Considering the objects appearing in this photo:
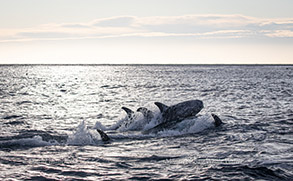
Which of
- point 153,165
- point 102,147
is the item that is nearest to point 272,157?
point 153,165

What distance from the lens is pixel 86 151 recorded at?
41.8ft

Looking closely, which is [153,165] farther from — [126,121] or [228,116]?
[228,116]

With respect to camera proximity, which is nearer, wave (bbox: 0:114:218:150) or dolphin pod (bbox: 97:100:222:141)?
wave (bbox: 0:114:218:150)

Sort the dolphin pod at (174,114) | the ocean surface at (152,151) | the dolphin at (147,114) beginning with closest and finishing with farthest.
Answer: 1. the ocean surface at (152,151)
2. the dolphin pod at (174,114)
3. the dolphin at (147,114)

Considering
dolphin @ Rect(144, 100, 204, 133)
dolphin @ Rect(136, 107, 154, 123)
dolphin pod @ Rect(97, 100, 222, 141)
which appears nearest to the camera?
dolphin pod @ Rect(97, 100, 222, 141)

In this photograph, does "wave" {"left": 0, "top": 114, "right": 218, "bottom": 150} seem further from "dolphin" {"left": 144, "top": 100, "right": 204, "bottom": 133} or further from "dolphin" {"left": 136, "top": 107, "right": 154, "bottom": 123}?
"dolphin" {"left": 144, "top": 100, "right": 204, "bottom": 133}

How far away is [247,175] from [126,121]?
1023 cm

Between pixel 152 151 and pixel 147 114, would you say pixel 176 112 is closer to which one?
pixel 147 114

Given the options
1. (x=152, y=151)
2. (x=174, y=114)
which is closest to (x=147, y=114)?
(x=174, y=114)

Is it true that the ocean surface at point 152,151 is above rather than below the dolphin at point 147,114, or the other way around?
below

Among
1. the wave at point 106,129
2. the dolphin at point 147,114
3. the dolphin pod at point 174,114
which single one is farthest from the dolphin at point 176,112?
the dolphin at point 147,114

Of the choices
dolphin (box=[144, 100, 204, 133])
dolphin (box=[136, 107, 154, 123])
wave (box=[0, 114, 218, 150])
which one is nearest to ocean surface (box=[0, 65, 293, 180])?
wave (box=[0, 114, 218, 150])

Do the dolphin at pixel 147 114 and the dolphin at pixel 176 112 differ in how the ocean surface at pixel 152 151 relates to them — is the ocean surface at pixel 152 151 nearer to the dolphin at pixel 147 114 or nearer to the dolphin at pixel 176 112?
the dolphin at pixel 147 114

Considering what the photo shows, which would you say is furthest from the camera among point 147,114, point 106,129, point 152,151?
point 147,114
